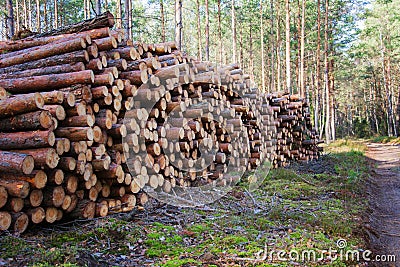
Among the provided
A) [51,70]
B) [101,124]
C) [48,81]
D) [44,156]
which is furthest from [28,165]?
[51,70]

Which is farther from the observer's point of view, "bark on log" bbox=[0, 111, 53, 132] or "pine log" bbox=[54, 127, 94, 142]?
"pine log" bbox=[54, 127, 94, 142]

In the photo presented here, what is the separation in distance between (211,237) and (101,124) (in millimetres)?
2509

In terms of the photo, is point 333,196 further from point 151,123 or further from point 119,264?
point 119,264

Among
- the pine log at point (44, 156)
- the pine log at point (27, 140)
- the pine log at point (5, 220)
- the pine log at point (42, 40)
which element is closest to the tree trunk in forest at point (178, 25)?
the pine log at point (42, 40)

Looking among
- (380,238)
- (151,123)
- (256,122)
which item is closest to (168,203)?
(151,123)

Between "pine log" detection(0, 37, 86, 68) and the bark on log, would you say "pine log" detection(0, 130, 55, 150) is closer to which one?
the bark on log

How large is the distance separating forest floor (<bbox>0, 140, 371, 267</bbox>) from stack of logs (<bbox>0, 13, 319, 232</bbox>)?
0.48 m

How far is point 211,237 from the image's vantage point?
4820 millimetres

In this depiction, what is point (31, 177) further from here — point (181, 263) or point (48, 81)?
point (181, 263)

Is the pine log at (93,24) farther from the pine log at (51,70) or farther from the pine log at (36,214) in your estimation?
the pine log at (36,214)

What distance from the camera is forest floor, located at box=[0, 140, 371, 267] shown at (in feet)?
12.9

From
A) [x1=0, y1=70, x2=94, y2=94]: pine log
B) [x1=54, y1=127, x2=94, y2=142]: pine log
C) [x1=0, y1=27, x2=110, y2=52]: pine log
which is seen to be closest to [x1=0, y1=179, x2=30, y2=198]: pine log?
[x1=54, y1=127, x2=94, y2=142]: pine log

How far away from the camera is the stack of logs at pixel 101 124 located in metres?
4.77

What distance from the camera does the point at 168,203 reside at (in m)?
6.34
